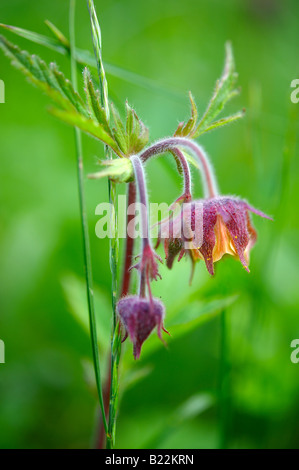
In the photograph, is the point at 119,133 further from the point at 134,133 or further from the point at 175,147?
the point at 175,147

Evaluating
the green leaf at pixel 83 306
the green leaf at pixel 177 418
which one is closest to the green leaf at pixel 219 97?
the green leaf at pixel 83 306

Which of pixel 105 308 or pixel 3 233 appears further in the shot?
pixel 3 233

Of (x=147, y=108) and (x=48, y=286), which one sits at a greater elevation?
(x=147, y=108)

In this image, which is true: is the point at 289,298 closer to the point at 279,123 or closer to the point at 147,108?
the point at 279,123

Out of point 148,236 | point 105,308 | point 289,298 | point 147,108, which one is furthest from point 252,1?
point 148,236

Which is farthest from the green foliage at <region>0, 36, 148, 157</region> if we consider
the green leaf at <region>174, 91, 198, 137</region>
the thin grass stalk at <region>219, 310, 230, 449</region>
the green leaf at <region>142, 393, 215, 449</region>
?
the green leaf at <region>142, 393, 215, 449</region>

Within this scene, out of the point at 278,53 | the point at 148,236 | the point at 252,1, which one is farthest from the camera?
the point at 252,1
